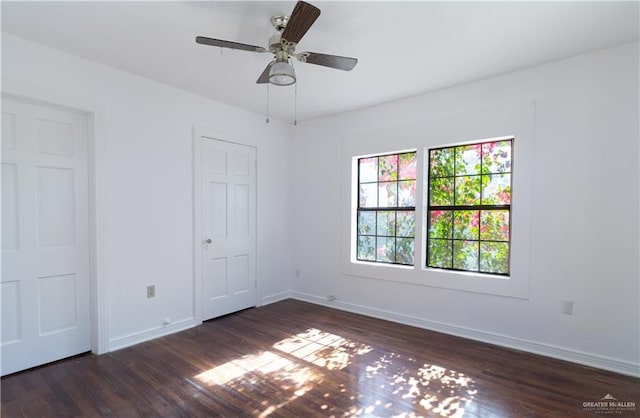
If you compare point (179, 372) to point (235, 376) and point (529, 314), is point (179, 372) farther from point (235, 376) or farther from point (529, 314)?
point (529, 314)

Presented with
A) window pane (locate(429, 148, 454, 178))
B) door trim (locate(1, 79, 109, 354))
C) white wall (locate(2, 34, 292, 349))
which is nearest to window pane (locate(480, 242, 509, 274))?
window pane (locate(429, 148, 454, 178))

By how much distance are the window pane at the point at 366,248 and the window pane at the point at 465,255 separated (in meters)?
1.00

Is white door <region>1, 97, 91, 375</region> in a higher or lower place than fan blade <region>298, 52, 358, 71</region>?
lower

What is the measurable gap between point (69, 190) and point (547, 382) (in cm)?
414

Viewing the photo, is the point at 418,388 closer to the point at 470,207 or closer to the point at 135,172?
the point at 470,207

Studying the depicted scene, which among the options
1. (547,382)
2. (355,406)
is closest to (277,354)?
(355,406)

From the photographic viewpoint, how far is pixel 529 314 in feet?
9.45

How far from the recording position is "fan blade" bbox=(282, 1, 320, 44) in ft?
5.44

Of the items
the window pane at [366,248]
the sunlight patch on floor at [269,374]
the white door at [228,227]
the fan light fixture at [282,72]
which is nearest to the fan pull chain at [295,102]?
the white door at [228,227]

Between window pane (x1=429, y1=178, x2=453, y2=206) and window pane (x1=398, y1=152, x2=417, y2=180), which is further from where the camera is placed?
window pane (x1=398, y1=152, x2=417, y2=180)

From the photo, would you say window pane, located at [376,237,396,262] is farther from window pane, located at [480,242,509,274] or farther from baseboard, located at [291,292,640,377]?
window pane, located at [480,242,509,274]

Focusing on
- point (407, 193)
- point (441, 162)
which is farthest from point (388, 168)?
point (441, 162)

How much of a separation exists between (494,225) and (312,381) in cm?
226

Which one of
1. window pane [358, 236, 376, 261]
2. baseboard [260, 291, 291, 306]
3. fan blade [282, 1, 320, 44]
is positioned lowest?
baseboard [260, 291, 291, 306]
